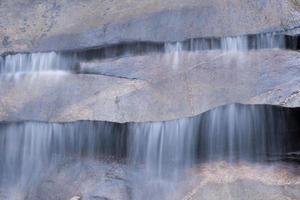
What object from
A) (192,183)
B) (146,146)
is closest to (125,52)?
(146,146)

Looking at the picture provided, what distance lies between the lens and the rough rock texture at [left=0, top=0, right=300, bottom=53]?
27.0ft

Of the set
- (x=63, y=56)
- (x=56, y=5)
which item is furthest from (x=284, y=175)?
(x=56, y=5)

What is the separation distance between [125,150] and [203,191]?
141 centimetres

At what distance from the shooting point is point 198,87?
756 centimetres

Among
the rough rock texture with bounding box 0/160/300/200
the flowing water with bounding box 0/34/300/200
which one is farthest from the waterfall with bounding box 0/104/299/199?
the rough rock texture with bounding box 0/160/300/200

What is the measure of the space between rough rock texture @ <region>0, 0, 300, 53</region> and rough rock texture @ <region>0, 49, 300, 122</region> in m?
0.55

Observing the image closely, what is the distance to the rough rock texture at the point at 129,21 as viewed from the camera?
823cm

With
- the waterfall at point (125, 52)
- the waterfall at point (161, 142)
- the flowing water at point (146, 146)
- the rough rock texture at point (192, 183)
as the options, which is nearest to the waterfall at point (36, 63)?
the waterfall at point (125, 52)

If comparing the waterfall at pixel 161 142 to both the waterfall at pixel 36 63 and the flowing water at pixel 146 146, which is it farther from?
the waterfall at pixel 36 63

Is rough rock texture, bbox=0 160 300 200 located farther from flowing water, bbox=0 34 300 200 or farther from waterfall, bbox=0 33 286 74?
waterfall, bbox=0 33 286 74

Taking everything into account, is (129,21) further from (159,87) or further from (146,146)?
(146,146)

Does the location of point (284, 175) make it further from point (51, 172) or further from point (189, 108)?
point (51, 172)

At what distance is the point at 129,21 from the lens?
872 centimetres

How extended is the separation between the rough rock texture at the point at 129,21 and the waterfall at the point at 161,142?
1550 millimetres
